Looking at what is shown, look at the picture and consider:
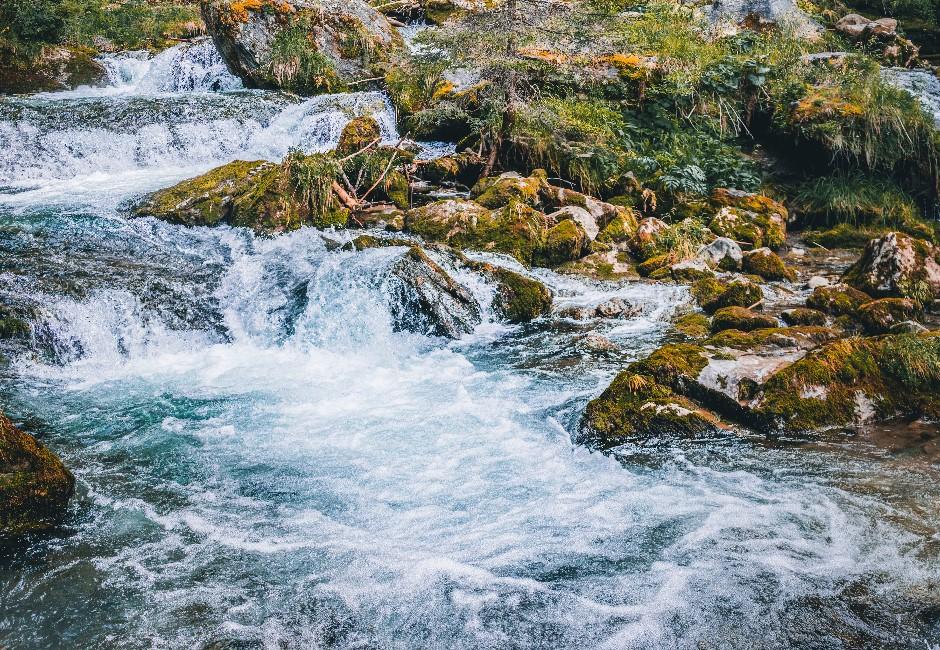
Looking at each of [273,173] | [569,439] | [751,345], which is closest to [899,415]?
[751,345]

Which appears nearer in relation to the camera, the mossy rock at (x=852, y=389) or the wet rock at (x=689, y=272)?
the mossy rock at (x=852, y=389)

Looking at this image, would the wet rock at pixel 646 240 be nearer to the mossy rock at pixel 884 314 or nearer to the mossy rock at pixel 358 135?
the mossy rock at pixel 884 314

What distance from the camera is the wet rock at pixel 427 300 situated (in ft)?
Answer: 25.7

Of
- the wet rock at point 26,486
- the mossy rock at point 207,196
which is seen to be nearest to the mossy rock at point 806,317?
the wet rock at point 26,486

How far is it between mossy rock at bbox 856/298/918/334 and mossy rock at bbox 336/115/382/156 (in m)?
8.56

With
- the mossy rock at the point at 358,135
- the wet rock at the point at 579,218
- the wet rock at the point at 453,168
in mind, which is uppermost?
the mossy rock at the point at 358,135

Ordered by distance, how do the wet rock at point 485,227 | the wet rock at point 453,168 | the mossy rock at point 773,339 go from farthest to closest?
1. the wet rock at point 453,168
2. the wet rock at point 485,227
3. the mossy rock at point 773,339

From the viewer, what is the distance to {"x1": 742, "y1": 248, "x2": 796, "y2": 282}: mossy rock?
9.62m

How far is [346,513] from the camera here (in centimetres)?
436

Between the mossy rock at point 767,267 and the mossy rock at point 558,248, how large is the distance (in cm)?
271

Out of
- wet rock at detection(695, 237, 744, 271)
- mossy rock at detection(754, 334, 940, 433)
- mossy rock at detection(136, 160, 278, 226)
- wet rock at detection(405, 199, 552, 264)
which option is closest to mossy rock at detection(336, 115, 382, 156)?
mossy rock at detection(136, 160, 278, 226)

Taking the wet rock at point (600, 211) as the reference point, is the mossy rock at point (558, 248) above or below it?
below

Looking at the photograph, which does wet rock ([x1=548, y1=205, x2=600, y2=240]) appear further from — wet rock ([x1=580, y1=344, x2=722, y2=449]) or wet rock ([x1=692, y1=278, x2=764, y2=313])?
wet rock ([x1=580, y1=344, x2=722, y2=449])

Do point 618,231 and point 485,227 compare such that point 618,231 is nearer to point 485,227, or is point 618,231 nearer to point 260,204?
point 485,227
